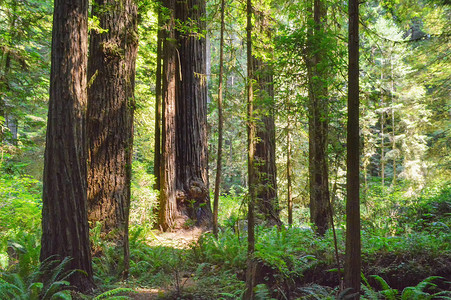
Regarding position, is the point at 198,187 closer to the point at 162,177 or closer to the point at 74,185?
the point at 162,177

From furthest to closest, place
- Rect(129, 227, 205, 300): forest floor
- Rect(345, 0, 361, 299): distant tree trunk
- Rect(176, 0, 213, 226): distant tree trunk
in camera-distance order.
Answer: Rect(176, 0, 213, 226): distant tree trunk, Rect(129, 227, 205, 300): forest floor, Rect(345, 0, 361, 299): distant tree trunk

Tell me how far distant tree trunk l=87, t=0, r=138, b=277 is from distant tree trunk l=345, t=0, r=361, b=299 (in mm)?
4488

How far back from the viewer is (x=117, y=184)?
257 inches

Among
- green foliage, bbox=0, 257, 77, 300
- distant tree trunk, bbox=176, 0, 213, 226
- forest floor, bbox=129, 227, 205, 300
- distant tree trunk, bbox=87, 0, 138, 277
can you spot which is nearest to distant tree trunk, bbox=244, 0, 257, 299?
forest floor, bbox=129, 227, 205, 300

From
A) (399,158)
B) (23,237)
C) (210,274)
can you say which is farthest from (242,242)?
(399,158)

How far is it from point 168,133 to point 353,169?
18.2 feet

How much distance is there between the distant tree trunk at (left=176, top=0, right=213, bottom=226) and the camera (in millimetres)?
8133

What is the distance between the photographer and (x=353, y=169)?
11.2ft

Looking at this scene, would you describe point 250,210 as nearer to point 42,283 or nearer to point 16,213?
point 42,283

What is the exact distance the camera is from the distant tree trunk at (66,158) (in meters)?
4.19

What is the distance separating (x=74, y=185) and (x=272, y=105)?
325 cm

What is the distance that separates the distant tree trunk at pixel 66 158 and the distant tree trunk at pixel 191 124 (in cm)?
374

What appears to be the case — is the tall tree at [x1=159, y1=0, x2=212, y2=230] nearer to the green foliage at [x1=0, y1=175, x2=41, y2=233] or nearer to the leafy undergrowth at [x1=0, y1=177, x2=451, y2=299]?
the leafy undergrowth at [x1=0, y1=177, x2=451, y2=299]

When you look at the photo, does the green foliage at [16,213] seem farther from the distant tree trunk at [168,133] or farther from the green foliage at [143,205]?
the distant tree trunk at [168,133]
